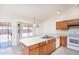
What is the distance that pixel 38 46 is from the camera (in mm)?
1277

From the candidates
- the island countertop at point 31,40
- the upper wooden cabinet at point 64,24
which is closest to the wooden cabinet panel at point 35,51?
the island countertop at point 31,40

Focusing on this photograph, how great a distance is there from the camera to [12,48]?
120 cm

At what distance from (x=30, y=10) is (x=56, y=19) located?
0.43 meters

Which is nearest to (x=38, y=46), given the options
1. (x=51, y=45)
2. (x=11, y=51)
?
(x=51, y=45)

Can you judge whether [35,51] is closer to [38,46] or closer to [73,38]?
[38,46]

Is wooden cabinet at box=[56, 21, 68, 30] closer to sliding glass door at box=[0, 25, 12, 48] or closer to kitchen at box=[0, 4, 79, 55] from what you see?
kitchen at box=[0, 4, 79, 55]

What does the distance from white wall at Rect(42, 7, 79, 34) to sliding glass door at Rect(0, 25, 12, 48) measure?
529mm

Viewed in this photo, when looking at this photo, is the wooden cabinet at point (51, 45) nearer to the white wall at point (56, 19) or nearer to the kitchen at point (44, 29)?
the kitchen at point (44, 29)

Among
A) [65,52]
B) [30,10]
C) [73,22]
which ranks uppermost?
[30,10]

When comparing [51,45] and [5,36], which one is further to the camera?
[51,45]

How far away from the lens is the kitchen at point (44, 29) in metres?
1.18
